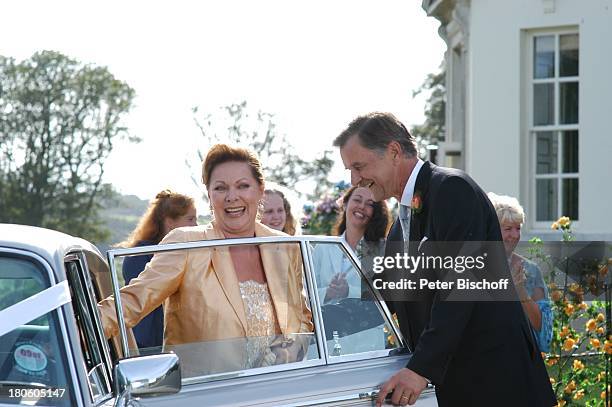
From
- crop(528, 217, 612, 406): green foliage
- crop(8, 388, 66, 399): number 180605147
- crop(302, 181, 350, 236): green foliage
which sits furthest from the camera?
crop(302, 181, 350, 236): green foliage

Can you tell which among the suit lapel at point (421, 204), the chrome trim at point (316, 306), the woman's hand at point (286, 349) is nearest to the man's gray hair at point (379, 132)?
the suit lapel at point (421, 204)

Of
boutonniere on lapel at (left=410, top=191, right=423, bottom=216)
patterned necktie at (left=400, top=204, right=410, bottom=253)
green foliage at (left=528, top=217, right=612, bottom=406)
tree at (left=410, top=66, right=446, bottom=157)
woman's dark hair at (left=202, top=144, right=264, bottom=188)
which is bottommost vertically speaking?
green foliage at (left=528, top=217, right=612, bottom=406)

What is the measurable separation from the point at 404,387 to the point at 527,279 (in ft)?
8.66

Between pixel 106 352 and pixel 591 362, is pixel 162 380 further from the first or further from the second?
pixel 591 362

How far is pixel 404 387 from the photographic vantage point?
4449mm

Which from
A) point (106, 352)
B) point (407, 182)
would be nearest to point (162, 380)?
point (106, 352)

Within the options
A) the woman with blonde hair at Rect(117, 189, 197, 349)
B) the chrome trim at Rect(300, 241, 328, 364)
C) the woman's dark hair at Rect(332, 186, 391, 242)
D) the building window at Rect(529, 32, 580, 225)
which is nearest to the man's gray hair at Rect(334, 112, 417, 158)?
the chrome trim at Rect(300, 241, 328, 364)

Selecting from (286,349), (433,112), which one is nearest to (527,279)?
(286,349)

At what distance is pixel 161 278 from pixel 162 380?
2.83 ft

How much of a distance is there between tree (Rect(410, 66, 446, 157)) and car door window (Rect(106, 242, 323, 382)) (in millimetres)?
37985

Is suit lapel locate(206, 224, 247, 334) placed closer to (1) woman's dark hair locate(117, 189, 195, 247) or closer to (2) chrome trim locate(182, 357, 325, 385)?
(2) chrome trim locate(182, 357, 325, 385)

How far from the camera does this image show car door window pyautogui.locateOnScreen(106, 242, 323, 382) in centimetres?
433

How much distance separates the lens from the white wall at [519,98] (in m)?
12.7

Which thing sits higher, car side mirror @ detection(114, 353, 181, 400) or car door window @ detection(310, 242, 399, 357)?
car door window @ detection(310, 242, 399, 357)
